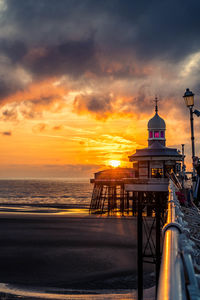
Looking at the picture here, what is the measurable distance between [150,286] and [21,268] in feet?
24.5

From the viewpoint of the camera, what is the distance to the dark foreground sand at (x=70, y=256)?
15477mm

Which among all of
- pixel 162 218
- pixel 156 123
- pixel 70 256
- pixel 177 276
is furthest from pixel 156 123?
pixel 177 276

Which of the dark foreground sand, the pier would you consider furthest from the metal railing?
the dark foreground sand

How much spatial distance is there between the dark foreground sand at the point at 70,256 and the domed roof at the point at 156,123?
21857mm

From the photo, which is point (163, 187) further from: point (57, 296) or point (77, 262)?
point (57, 296)

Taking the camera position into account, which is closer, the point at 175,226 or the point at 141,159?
the point at 175,226

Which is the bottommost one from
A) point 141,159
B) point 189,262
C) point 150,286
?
point 150,286

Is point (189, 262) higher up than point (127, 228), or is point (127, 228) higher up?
point (189, 262)

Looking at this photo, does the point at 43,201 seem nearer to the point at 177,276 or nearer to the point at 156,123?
the point at 156,123

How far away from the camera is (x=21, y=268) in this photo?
17266 mm

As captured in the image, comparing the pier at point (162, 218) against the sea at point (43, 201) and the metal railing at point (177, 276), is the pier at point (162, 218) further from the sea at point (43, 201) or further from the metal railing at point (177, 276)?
the sea at point (43, 201)

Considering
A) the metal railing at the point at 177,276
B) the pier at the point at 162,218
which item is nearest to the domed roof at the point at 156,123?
the pier at the point at 162,218

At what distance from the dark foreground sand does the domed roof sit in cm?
2186

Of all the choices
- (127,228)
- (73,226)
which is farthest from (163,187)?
(73,226)
